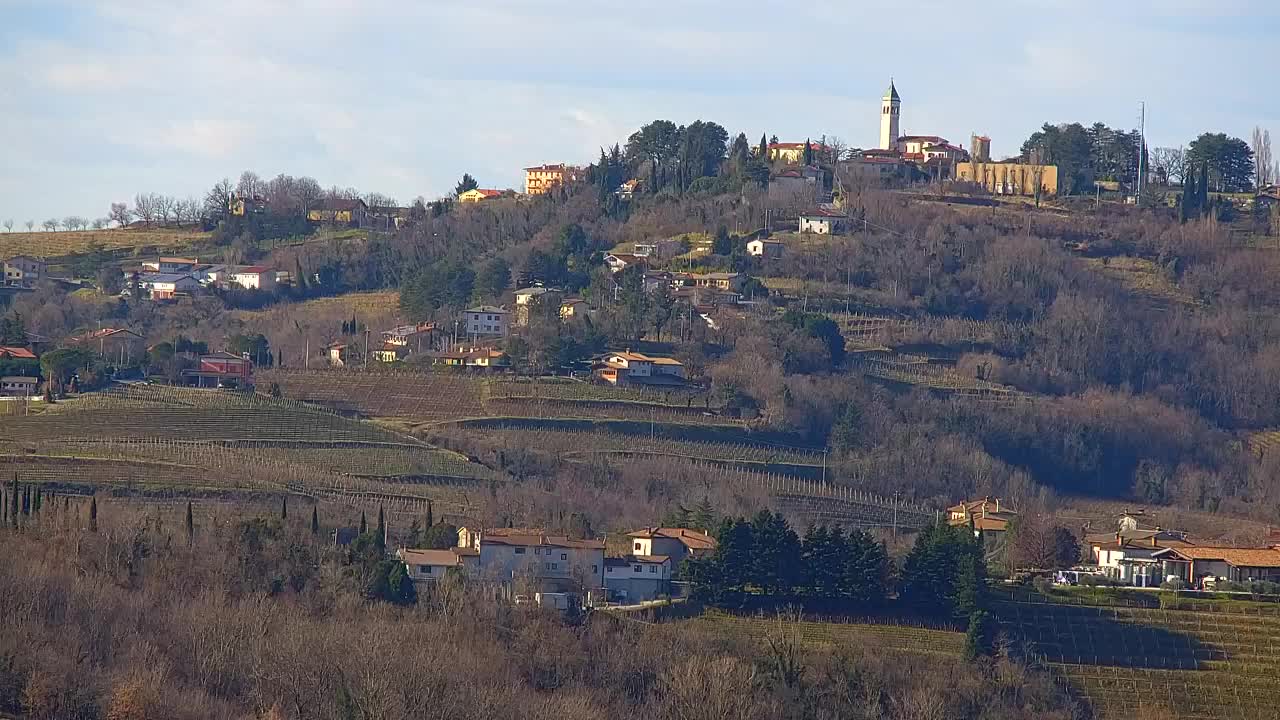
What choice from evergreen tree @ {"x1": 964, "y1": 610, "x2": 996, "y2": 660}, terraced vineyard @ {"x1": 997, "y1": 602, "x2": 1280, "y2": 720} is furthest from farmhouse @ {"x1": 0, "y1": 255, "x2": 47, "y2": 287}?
evergreen tree @ {"x1": 964, "y1": 610, "x2": 996, "y2": 660}

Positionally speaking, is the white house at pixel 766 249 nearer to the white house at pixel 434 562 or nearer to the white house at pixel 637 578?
the white house at pixel 637 578

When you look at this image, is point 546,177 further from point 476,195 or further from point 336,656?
point 336,656

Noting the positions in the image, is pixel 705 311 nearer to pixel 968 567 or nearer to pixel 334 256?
pixel 334 256

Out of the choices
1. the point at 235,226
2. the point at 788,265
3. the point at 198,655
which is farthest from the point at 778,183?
the point at 198,655

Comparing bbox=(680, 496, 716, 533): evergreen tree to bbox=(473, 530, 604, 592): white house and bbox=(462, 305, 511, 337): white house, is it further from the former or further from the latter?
bbox=(462, 305, 511, 337): white house

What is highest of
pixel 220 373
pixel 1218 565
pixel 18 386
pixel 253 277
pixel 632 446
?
pixel 253 277

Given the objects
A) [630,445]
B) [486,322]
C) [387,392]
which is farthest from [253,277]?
[630,445]

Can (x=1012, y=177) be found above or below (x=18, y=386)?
above
